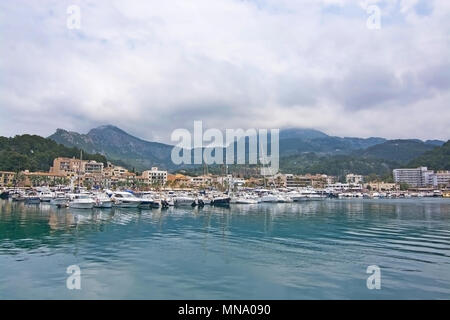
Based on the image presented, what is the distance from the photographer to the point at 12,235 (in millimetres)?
25125

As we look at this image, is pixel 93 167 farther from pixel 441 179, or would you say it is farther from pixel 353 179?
pixel 441 179

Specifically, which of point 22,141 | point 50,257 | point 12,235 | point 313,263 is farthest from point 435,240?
point 22,141

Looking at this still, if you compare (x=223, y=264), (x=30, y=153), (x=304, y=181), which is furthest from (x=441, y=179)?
(x=223, y=264)

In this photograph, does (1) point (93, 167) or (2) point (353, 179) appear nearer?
(1) point (93, 167)

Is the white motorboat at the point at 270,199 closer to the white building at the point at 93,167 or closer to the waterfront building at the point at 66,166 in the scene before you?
the waterfront building at the point at 66,166

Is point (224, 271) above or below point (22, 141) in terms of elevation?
below

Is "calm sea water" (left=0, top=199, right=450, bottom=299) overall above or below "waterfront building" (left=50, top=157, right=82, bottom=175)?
below

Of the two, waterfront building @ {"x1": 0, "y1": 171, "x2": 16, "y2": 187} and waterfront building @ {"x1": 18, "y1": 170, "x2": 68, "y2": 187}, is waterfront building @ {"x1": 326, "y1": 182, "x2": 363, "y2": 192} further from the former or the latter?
waterfront building @ {"x1": 0, "y1": 171, "x2": 16, "y2": 187}

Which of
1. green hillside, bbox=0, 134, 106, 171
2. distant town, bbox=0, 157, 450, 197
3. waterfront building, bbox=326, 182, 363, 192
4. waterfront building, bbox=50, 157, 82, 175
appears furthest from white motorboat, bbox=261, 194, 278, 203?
waterfront building, bbox=326, 182, 363, 192

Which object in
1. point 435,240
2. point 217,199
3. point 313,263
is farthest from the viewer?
point 217,199
